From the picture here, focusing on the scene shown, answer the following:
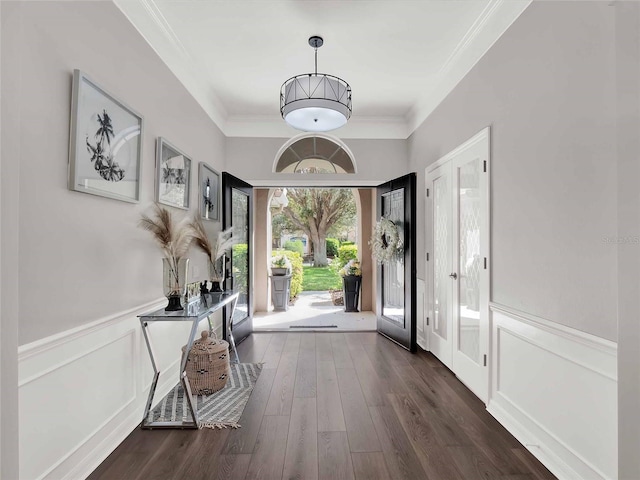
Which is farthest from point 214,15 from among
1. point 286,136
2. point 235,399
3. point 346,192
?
point 346,192

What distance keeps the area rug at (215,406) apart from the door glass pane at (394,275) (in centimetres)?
204

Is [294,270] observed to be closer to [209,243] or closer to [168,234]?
[209,243]

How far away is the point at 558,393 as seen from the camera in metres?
1.96

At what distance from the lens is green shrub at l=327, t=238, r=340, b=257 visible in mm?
14492

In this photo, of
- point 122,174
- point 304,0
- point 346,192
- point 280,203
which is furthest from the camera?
point 346,192

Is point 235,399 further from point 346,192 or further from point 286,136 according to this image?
point 346,192

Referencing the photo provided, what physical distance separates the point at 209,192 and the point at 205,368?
2.03 meters

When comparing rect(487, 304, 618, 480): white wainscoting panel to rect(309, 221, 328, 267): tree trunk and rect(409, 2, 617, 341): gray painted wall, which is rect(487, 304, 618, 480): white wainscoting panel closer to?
rect(409, 2, 617, 341): gray painted wall

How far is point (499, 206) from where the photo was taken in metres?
2.57

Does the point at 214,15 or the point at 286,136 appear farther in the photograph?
the point at 286,136

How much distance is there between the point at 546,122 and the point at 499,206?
677 mm

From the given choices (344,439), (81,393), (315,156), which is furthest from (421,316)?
(81,393)

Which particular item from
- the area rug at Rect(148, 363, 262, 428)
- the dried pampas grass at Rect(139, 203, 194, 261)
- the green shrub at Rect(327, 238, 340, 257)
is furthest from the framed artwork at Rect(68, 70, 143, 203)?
the green shrub at Rect(327, 238, 340, 257)

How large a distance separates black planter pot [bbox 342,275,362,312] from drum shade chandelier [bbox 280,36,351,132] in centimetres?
382
